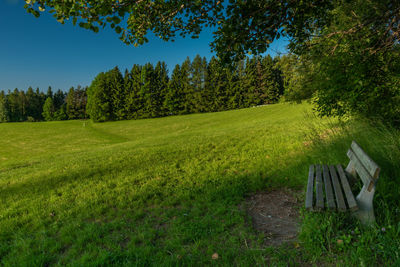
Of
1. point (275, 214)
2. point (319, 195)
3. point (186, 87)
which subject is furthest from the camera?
point (186, 87)

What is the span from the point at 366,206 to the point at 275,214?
1.34 m

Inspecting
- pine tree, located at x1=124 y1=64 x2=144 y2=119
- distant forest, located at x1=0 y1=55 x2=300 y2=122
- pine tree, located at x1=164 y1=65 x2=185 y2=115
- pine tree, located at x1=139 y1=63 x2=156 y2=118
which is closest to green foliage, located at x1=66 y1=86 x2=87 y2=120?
distant forest, located at x1=0 y1=55 x2=300 y2=122

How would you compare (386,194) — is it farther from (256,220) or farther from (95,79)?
(95,79)

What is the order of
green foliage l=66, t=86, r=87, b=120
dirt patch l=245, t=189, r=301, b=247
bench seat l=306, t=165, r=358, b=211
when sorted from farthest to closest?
green foliage l=66, t=86, r=87, b=120 → dirt patch l=245, t=189, r=301, b=247 → bench seat l=306, t=165, r=358, b=211

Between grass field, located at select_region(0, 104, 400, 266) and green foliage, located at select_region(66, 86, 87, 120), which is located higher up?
green foliage, located at select_region(66, 86, 87, 120)

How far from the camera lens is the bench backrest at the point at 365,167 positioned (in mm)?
2354

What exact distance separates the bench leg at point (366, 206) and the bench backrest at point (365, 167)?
82 millimetres

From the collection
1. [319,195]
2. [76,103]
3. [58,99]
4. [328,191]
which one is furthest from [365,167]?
[58,99]

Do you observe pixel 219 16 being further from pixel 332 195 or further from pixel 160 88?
pixel 160 88

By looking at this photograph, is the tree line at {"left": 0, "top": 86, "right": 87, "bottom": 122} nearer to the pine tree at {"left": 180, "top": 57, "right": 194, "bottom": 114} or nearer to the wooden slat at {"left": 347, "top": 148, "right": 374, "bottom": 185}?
the pine tree at {"left": 180, "top": 57, "right": 194, "bottom": 114}

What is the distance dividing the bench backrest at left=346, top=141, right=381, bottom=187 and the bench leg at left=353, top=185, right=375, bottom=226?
0.08 metres

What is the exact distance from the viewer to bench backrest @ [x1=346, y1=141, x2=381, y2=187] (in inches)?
92.7

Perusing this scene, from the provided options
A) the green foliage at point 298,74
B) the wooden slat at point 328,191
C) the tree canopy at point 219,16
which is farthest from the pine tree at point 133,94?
the wooden slat at point 328,191

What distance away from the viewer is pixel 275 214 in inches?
137
